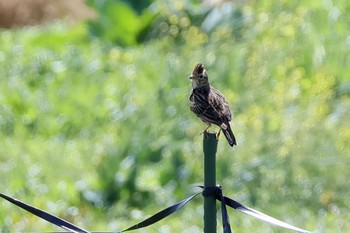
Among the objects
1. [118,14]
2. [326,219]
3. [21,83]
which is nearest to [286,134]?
[326,219]

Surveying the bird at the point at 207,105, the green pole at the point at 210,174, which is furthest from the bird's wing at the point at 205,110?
the green pole at the point at 210,174

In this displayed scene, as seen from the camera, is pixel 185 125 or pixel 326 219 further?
pixel 185 125

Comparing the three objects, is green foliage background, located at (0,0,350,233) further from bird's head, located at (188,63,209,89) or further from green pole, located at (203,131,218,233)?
green pole, located at (203,131,218,233)

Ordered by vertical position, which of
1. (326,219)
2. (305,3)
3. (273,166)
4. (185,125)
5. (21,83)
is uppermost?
(305,3)

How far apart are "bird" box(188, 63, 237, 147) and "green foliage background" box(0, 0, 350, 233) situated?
1123 millimetres

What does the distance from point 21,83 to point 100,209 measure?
295 cm

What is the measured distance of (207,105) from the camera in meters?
4.93

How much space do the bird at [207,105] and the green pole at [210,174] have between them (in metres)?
1.80

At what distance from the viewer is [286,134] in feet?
24.2

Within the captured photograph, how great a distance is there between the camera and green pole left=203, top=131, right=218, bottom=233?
115 inches

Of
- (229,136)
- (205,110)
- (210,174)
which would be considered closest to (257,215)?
(210,174)

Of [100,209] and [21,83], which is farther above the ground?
[21,83]

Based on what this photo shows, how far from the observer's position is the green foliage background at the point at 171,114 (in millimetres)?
6867

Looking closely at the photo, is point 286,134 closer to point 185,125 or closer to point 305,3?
point 185,125
